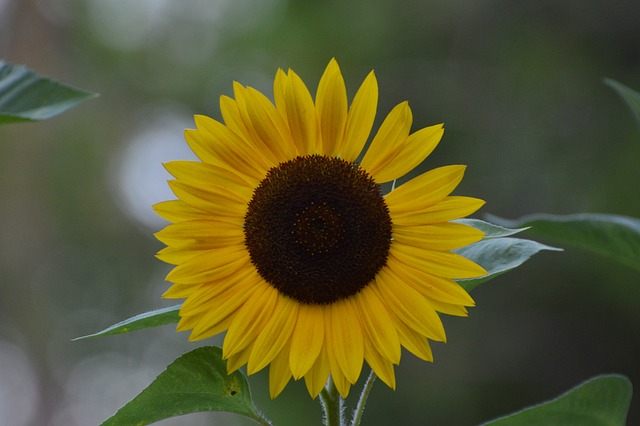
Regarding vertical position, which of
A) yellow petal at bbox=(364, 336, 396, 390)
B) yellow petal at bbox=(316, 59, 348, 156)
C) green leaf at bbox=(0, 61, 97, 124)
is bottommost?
yellow petal at bbox=(364, 336, 396, 390)

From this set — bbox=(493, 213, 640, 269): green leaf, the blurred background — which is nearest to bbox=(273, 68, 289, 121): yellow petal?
bbox=(493, 213, 640, 269): green leaf

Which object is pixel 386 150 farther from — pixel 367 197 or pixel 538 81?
pixel 538 81

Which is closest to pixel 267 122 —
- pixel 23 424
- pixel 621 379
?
pixel 621 379

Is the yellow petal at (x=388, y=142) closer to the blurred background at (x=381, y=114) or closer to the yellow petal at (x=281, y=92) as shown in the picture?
the yellow petal at (x=281, y=92)

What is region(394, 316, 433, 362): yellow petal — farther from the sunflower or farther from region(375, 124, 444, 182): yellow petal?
A: region(375, 124, 444, 182): yellow petal

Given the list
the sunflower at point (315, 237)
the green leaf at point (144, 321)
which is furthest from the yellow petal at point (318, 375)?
the green leaf at point (144, 321)
